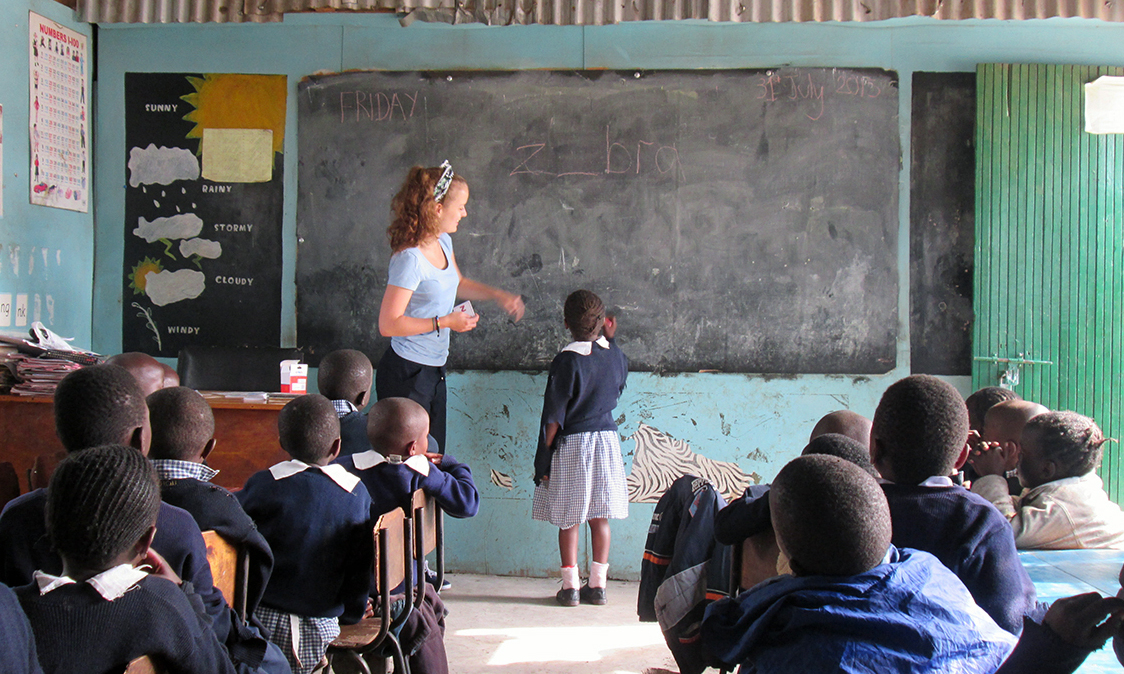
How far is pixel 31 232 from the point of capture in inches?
147

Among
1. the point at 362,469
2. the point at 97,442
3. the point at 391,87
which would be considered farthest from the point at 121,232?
the point at 97,442

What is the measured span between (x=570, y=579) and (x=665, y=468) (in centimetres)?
68

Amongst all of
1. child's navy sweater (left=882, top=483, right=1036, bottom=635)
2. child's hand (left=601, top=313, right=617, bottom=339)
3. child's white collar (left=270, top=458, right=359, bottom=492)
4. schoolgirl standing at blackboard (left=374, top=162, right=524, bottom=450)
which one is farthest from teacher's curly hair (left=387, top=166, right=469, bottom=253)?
child's navy sweater (left=882, top=483, right=1036, bottom=635)

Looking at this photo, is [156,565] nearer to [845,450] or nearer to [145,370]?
[845,450]

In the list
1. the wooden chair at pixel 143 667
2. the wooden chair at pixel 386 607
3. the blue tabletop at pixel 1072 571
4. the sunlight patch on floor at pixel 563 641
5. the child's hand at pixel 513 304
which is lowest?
the sunlight patch on floor at pixel 563 641

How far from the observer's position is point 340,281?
13.0ft

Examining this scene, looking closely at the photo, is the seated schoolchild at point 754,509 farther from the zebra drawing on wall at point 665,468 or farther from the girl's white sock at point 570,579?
the zebra drawing on wall at point 665,468

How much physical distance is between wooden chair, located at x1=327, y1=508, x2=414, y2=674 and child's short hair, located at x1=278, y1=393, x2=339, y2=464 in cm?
24

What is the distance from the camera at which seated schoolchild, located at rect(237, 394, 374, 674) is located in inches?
73.8

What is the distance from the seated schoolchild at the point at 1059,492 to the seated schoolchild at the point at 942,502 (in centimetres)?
47

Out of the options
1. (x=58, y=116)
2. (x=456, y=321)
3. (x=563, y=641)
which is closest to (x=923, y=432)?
(x=563, y=641)

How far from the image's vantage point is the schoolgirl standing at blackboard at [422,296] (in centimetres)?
339

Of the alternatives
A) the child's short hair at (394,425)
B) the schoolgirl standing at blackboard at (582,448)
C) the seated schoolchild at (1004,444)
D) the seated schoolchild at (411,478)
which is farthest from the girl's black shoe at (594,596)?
the seated schoolchild at (1004,444)

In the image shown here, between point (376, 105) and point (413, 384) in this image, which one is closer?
point (413, 384)
